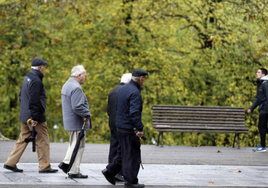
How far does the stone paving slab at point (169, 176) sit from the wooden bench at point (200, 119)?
421 centimetres

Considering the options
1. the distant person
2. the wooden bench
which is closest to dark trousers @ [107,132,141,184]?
the distant person

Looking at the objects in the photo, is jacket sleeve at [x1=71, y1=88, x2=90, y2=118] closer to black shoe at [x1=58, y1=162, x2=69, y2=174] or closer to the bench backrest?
black shoe at [x1=58, y1=162, x2=69, y2=174]

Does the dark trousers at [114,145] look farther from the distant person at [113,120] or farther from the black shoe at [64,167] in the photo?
the black shoe at [64,167]

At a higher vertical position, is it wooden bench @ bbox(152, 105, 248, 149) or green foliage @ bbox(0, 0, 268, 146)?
green foliage @ bbox(0, 0, 268, 146)

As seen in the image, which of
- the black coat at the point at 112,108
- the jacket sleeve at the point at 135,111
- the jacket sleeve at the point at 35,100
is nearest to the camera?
the jacket sleeve at the point at 135,111

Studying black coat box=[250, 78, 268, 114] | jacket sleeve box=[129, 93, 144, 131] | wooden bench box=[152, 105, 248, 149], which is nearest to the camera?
jacket sleeve box=[129, 93, 144, 131]

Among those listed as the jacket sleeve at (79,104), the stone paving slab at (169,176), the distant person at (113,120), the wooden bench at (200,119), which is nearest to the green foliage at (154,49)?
the wooden bench at (200,119)

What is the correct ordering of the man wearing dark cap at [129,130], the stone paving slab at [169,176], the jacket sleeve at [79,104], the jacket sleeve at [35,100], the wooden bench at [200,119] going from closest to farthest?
the man wearing dark cap at [129,130] → the stone paving slab at [169,176] → the jacket sleeve at [79,104] → the jacket sleeve at [35,100] → the wooden bench at [200,119]

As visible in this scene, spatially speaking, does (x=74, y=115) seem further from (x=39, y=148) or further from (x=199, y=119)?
(x=199, y=119)

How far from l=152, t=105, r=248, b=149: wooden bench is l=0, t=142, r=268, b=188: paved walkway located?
979mm

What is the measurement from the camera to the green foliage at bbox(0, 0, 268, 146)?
18.8 metres

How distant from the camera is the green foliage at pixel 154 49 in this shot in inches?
740

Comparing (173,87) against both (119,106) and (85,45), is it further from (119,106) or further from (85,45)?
(119,106)

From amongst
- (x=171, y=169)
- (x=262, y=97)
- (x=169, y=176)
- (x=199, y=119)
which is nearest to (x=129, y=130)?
(x=169, y=176)
